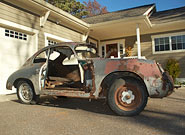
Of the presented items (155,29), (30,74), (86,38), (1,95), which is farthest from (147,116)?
(155,29)

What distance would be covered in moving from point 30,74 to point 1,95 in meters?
2.68

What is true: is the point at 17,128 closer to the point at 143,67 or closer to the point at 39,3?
the point at 143,67

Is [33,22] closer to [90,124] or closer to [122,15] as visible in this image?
[90,124]

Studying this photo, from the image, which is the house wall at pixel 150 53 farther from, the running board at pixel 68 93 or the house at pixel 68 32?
the running board at pixel 68 93

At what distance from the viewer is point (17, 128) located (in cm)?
289

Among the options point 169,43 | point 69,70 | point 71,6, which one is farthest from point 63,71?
point 71,6

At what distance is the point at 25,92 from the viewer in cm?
497

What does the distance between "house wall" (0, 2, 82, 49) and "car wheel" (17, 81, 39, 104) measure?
3202mm

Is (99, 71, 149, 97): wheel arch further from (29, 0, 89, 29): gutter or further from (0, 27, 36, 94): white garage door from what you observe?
(29, 0, 89, 29): gutter

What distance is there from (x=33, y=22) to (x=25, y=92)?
403 centimetres

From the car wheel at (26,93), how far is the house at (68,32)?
199 centimetres

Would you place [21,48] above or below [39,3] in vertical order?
below

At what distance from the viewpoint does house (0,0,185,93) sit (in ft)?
22.2

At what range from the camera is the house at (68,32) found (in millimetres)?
6762
